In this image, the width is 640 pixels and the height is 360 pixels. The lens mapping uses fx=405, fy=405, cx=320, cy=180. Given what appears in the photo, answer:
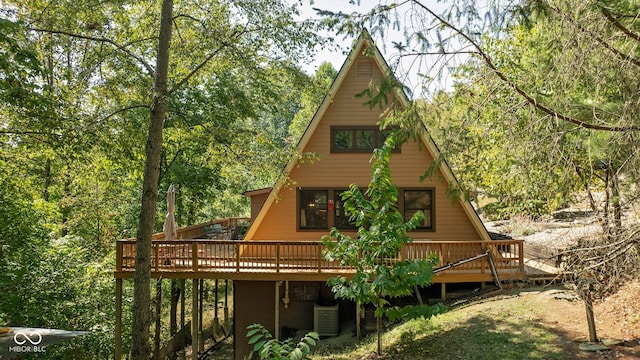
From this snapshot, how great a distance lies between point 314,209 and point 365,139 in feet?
9.17

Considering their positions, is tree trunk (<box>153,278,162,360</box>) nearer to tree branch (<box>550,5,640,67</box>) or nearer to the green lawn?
the green lawn

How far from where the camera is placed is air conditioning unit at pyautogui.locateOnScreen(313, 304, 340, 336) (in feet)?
39.6

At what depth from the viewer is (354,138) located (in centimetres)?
1307

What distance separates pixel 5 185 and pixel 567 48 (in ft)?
46.6

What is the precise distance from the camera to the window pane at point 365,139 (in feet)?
42.8

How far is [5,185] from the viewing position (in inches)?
467

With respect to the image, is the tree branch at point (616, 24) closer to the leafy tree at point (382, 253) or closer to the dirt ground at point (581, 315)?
the leafy tree at point (382, 253)

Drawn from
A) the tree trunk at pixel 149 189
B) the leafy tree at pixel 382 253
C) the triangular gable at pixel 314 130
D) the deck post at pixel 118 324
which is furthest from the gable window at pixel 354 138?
the deck post at pixel 118 324

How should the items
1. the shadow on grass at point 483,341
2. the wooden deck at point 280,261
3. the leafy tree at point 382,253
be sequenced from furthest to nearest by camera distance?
the wooden deck at point 280,261, the shadow on grass at point 483,341, the leafy tree at point 382,253

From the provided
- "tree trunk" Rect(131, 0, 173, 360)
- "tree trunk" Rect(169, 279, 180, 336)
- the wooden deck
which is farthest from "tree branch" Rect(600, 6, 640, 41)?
"tree trunk" Rect(169, 279, 180, 336)

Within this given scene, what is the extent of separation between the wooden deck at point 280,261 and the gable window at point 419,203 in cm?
147

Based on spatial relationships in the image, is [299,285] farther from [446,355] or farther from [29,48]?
[29,48]

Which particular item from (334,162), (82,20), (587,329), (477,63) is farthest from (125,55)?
(587,329)

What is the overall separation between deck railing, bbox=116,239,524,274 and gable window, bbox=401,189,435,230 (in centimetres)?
151
